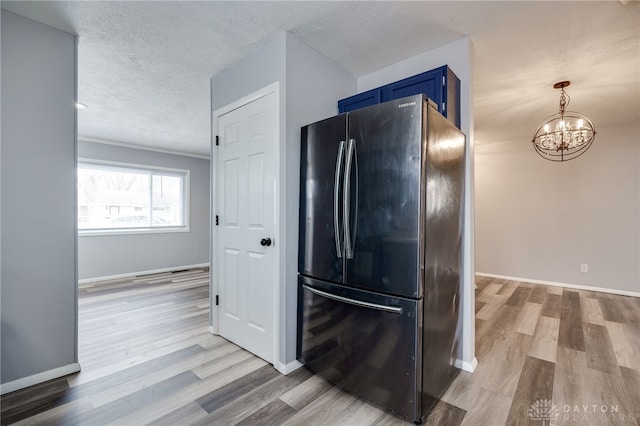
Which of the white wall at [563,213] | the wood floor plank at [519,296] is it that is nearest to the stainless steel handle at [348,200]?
the wood floor plank at [519,296]

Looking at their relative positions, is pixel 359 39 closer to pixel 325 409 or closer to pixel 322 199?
pixel 322 199

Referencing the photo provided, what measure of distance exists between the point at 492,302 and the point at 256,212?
11.4 ft

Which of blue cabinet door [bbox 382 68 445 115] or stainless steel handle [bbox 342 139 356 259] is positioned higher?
blue cabinet door [bbox 382 68 445 115]

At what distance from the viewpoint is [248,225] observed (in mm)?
2387

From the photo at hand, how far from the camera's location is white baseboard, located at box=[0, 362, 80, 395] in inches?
70.9

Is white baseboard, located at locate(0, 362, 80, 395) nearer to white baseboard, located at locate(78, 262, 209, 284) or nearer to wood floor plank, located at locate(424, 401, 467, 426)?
wood floor plank, located at locate(424, 401, 467, 426)

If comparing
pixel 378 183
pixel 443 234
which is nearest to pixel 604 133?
pixel 443 234

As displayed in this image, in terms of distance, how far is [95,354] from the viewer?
Result: 232cm

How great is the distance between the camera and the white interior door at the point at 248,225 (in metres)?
2.18

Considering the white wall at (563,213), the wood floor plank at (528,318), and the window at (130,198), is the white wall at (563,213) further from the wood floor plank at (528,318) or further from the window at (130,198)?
the window at (130,198)

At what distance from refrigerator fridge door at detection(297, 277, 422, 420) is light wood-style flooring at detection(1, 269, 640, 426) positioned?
0.16 metres

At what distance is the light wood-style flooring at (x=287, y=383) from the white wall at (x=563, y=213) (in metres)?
1.53

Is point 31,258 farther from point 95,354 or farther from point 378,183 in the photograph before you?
point 378,183

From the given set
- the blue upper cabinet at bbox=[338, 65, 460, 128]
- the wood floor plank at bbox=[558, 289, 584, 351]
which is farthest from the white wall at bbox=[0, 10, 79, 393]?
the wood floor plank at bbox=[558, 289, 584, 351]
